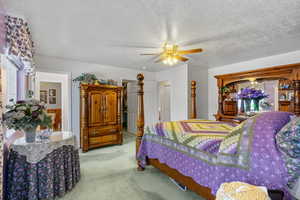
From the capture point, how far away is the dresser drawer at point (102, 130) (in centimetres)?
388

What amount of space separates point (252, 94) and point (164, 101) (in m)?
2.87

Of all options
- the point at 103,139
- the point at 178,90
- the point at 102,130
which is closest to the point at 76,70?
the point at 102,130

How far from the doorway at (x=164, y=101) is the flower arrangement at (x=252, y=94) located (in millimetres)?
2452

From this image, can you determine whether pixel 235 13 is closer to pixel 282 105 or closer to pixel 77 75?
pixel 282 105

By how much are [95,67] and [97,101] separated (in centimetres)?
112

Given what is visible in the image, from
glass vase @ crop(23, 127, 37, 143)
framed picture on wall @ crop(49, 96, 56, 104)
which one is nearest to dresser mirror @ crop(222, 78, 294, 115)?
glass vase @ crop(23, 127, 37, 143)

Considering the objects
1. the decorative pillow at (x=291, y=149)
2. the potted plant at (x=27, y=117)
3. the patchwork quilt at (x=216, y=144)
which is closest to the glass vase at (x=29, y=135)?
the potted plant at (x=27, y=117)

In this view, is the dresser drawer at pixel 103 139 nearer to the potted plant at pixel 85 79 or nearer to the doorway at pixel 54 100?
the doorway at pixel 54 100

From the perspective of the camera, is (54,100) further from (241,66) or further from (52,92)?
(241,66)

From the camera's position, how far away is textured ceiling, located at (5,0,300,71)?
167 centimetres

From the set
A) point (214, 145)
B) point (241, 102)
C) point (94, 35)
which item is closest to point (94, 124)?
point (94, 35)

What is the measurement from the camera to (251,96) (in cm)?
358

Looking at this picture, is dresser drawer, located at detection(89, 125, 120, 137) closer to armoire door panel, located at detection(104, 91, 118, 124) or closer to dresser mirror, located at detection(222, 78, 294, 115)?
armoire door panel, located at detection(104, 91, 118, 124)

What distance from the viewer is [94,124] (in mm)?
3908
